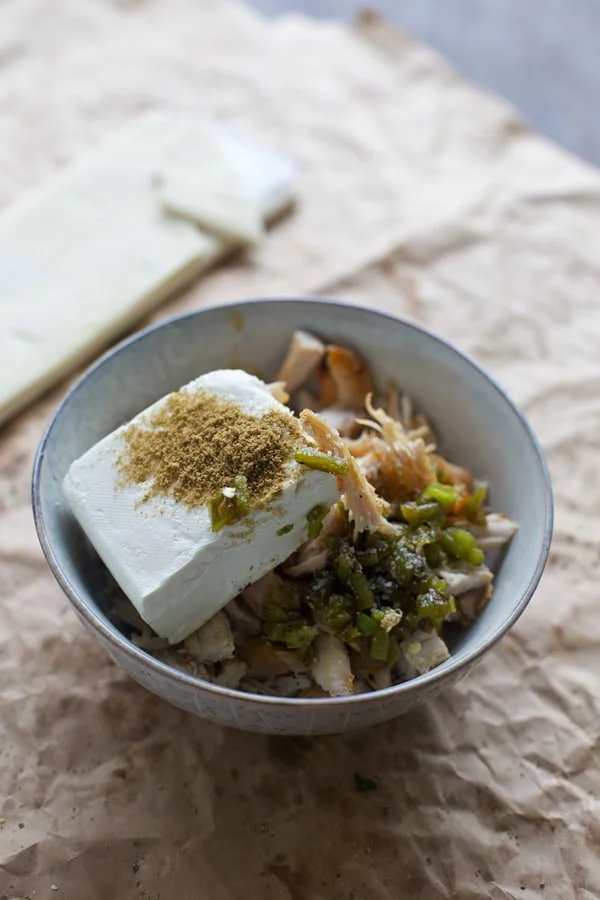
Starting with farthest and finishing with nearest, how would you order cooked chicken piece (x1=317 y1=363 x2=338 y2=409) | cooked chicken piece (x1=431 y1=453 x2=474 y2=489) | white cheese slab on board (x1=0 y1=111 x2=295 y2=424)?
white cheese slab on board (x1=0 y1=111 x2=295 y2=424), cooked chicken piece (x1=317 y1=363 x2=338 y2=409), cooked chicken piece (x1=431 y1=453 x2=474 y2=489)

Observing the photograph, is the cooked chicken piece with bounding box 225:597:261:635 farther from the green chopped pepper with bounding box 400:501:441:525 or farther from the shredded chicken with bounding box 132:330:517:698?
the green chopped pepper with bounding box 400:501:441:525

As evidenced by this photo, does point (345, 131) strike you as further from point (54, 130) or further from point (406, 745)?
point (406, 745)

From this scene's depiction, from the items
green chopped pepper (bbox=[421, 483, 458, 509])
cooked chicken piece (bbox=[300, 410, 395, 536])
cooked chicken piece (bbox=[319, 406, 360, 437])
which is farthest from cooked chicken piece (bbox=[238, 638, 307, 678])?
cooked chicken piece (bbox=[319, 406, 360, 437])

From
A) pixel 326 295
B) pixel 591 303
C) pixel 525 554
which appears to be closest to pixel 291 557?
pixel 525 554

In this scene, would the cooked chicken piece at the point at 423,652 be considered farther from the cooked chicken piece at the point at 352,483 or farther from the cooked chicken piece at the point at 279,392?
the cooked chicken piece at the point at 279,392

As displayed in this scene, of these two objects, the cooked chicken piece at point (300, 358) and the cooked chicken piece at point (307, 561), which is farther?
the cooked chicken piece at point (300, 358)

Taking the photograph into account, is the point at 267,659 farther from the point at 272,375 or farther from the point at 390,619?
the point at 272,375

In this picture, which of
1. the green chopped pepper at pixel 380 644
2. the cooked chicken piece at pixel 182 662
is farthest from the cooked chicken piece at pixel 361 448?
the cooked chicken piece at pixel 182 662

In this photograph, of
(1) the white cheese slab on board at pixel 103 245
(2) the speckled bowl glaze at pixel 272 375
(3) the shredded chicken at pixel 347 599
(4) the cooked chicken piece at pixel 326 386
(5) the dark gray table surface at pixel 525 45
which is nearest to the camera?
(2) the speckled bowl glaze at pixel 272 375
